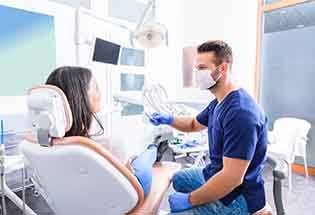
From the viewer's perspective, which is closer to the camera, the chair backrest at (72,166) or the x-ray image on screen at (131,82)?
the chair backrest at (72,166)

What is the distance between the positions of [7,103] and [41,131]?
1.86 metres

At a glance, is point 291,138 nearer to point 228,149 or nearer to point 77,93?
point 228,149

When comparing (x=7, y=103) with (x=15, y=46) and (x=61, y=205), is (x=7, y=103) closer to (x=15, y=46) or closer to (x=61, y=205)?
(x=15, y=46)

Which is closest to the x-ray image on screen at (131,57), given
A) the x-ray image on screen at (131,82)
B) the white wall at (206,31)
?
the x-ray image on screen at (131,82)

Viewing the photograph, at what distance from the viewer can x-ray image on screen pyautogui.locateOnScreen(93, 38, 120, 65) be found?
2689 mm

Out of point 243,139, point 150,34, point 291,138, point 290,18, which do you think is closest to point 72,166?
point 243,139

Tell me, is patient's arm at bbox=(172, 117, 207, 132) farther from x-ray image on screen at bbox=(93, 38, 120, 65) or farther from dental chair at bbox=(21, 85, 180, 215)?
x-ray image on screen at bbox=(93, 38, 120, 65)

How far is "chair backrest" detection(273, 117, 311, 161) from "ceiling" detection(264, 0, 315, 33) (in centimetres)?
123

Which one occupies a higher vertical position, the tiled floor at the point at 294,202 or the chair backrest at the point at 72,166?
the chair backrest at the point at 72,166

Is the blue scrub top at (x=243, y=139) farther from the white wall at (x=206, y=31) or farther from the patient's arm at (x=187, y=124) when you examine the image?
the white wall at (x=206, y=31)

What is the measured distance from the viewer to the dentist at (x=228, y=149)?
1.04 meters

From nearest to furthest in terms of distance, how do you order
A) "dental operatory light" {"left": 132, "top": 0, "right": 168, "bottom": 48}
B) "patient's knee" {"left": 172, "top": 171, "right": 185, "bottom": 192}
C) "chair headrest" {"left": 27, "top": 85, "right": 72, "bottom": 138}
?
"chair headrest" {"left": 27, "top": 85, "right": 72, "bottom": 138} < "patient's knee" {"left": 172, "top": 171, "right": 185, "bottom": 192} < "dental operatory light" {"left": 132, "top": 0, "right": 168, "bottom": 48}

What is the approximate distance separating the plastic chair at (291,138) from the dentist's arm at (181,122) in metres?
1.54

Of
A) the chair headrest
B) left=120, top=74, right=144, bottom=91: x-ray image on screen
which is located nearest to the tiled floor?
the chair headrest
